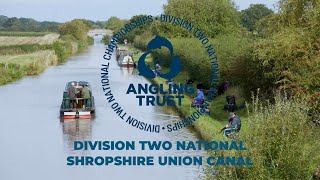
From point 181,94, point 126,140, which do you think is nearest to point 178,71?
point 181,94

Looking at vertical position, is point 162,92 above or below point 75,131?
above

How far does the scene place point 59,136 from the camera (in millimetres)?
21594

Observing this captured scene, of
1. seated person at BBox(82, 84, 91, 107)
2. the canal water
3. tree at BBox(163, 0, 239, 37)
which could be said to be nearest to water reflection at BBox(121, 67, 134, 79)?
tree at BBox(163, 0, 239, 37)

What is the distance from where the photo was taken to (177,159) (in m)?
17.7

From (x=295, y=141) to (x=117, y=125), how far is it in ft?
45.4

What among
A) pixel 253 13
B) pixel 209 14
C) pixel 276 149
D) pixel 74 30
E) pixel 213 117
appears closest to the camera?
pixel 276 149

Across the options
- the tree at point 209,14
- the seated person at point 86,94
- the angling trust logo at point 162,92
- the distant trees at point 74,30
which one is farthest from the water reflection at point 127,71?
the distant trees at point 74,30

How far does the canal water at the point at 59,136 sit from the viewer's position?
16.5 metres

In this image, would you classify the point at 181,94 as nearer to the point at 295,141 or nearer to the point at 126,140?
the point at 126,140

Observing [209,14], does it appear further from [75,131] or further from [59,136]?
[59,136]

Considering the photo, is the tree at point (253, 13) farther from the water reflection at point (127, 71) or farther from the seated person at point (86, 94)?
the seated person at point (86, 94)

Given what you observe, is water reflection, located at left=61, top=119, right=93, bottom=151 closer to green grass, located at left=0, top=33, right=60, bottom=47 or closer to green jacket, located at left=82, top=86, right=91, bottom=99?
green jacket, located at left=82, top=86, right=91, bottom=99

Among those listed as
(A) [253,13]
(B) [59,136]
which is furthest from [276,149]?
(A) [253,13]

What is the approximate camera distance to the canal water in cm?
1648
